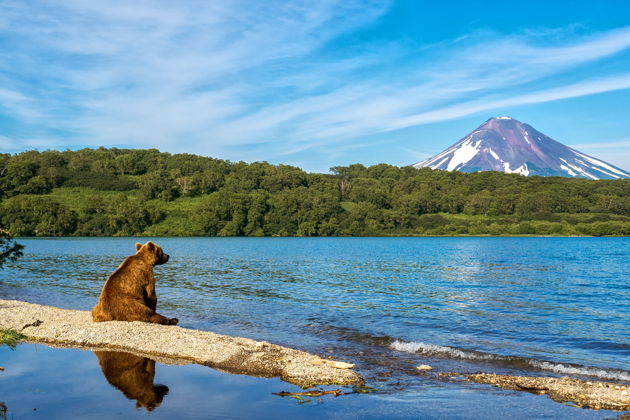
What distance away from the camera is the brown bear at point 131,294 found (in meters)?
13.8

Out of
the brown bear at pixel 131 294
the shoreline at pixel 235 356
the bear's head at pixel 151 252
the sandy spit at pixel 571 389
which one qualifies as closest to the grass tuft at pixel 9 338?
the shoreline at pixel 235 356

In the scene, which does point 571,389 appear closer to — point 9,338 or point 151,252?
point 9,338

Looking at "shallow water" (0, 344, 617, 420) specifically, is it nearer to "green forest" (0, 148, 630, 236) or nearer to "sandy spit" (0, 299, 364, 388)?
"sandy spit" (0, 299, 364, 388)

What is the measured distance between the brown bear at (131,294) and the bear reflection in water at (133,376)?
308 centimetres

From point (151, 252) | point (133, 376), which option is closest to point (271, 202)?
point (151, 252)

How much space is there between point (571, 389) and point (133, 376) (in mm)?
7897

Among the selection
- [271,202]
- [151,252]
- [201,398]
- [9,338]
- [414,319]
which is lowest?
[414,319]

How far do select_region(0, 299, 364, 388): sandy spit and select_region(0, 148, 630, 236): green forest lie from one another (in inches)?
5035

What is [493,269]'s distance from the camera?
44.1 meters

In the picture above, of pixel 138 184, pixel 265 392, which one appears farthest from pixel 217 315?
pixel 138 184

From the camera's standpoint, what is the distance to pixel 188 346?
1134 centimetres

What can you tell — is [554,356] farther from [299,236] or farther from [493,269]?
[299,236]

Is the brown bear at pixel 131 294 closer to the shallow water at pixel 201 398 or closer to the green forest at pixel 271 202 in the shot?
the shallow water at pixel 201 398

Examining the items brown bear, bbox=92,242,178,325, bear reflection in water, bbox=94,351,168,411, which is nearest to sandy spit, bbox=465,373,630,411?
bear reflection in water, bbox=94,351,168,411
